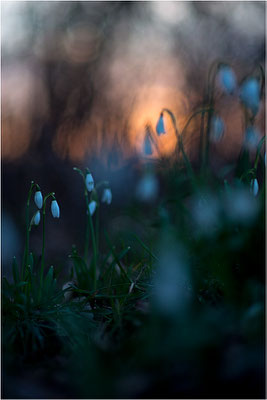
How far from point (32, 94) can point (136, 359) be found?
8.93m

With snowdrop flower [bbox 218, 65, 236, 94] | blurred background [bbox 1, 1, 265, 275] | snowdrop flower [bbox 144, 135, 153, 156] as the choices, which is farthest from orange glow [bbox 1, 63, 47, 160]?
snowdrop flower [bbox 218, 65, 236, 94]

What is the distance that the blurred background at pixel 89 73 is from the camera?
8.38m

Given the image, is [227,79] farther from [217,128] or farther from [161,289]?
[161,289]

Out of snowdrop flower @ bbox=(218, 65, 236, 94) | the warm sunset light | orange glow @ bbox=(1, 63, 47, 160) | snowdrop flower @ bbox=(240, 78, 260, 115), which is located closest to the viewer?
the warm sunset light

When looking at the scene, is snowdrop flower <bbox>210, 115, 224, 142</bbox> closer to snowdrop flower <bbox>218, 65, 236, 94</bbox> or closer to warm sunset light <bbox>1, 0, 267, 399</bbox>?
warm sunset light <bbox>1, 0, 267, 399</bbox>

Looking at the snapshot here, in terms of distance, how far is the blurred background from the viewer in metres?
8.38

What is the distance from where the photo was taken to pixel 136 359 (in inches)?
42.9

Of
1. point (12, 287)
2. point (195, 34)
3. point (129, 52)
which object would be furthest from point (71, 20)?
point (12, 287)

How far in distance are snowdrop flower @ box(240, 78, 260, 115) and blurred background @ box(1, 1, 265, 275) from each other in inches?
230

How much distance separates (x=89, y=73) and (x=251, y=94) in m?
8.12

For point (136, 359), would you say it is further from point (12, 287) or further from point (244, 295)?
point (12, 287)

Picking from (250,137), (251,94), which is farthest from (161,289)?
(251,94)

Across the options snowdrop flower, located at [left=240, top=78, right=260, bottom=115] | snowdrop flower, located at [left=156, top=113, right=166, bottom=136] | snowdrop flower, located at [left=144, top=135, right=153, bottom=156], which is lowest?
snowdrop flower, located at [left=144, top=135, right=153, bottom=156]

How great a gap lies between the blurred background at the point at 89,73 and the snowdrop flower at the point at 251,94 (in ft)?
19.1
